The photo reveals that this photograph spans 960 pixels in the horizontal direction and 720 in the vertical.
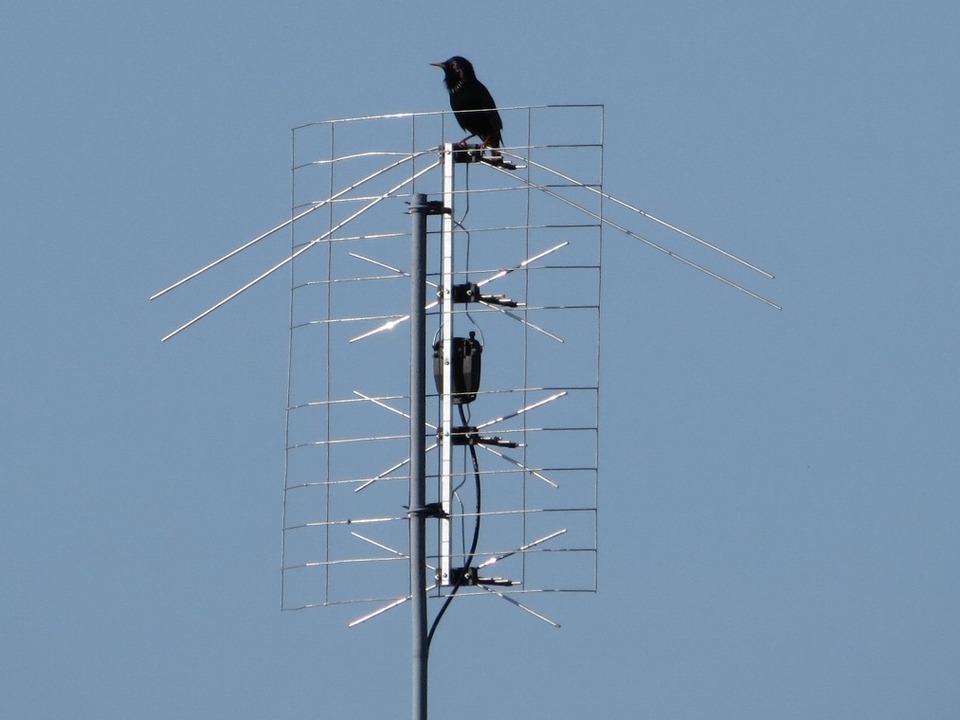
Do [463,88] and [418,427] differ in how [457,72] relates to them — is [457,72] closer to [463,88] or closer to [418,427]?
[463,88]

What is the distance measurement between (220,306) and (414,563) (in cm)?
250

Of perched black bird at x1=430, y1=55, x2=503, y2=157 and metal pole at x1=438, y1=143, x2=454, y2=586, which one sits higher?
perched black bird at x1=430, y1=55, x2=503, y2=157

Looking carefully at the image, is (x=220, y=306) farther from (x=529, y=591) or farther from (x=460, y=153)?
(x=529, y=591)

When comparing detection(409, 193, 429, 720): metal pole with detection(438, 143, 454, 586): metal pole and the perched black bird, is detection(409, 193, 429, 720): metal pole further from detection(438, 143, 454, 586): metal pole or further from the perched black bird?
the perched black bird

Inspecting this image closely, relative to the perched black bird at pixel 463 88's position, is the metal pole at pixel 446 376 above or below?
below

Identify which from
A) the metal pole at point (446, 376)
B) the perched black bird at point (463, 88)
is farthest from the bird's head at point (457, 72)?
the metal pole at point (446, 376)

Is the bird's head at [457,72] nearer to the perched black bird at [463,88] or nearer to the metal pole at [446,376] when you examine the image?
the perched black bird at [463,88]

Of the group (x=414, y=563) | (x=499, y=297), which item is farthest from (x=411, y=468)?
(x=499, y=297)

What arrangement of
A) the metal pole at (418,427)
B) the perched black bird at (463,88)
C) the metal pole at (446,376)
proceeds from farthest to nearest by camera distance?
the perched black bird at (463,88)
the metal pole at (446,376)
the metal pole at (418,427)

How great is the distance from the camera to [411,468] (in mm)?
13977

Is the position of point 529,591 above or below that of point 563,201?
below

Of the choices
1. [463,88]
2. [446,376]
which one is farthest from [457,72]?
[446,376]

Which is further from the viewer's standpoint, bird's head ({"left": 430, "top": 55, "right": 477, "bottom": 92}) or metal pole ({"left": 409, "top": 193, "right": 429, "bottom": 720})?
bird's head ({"left": 430, "top": 55, "right": 477, "bottom": 92})

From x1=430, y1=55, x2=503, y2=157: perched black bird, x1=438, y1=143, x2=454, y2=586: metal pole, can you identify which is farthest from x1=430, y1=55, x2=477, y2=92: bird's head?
x1=438, y1=143, x2=454, y2=586: metal pole
